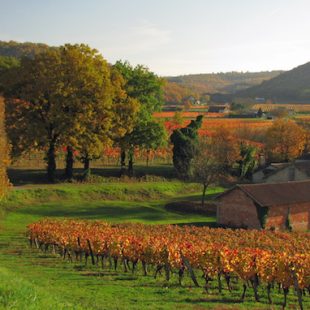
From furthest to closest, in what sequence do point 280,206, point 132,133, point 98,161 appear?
point 98,161 < point 132,133 < point 280,206

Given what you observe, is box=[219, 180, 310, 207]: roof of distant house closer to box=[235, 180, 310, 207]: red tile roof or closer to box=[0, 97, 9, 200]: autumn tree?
box=[235, 180, 310, 207]: red tile roof

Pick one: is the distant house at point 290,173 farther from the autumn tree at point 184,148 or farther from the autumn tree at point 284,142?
the autumn tree at point 284,142

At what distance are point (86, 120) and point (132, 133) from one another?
9219 millimetres

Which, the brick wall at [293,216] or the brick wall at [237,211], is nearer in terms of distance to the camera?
the brick wall at [237,211]

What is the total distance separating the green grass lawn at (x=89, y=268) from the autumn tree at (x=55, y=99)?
5923 millimetres

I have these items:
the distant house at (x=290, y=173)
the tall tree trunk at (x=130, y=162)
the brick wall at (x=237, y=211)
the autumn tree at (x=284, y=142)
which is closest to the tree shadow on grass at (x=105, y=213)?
the brick wall at (x=237, y=211)

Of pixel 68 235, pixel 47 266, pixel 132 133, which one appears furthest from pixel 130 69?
pixel 47 266

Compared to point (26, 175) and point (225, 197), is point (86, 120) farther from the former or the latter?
point (225, 197)

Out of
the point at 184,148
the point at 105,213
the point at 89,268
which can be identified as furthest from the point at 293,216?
the point at 89,268

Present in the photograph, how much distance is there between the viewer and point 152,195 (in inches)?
2240

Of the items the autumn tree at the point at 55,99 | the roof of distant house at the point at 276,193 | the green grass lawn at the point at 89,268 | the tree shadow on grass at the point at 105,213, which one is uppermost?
the autumn tree at the point at 55,99

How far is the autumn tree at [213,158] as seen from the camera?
52.8 metres

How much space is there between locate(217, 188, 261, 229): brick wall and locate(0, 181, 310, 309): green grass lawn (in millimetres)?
1774

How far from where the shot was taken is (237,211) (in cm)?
4462
